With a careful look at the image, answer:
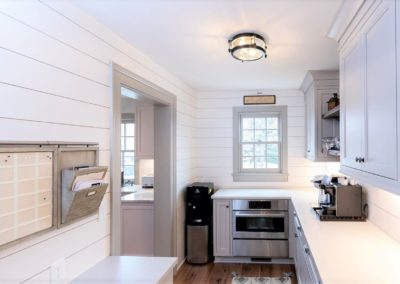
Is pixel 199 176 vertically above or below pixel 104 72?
below

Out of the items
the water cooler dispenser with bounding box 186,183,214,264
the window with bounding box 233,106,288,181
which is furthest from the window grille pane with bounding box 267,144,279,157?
the water cooler dispenser with bounding box 186,183,214,264

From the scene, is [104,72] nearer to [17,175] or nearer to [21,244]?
[17,175]

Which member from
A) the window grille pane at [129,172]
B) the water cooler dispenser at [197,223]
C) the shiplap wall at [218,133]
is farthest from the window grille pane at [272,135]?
the window grille pane at [129,172]

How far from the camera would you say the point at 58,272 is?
1.81 metres

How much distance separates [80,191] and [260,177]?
12.2 ft

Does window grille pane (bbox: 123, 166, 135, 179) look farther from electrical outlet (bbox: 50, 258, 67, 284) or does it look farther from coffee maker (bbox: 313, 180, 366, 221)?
electrical outlet (bbox: 50, 258, 67, 284)

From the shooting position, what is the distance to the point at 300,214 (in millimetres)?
3305

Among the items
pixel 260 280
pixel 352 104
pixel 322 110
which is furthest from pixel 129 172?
pixel 352 104

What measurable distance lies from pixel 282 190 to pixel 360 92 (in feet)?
10.3

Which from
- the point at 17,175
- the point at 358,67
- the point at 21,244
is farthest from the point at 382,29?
the point at 21,244

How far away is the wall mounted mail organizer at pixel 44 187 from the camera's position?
1.45 meters

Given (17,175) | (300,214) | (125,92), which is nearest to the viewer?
(17,175)

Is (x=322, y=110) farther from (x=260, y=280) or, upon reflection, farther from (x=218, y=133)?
(x=260, y=280)

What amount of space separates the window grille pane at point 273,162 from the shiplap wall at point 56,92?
10.5 ft
